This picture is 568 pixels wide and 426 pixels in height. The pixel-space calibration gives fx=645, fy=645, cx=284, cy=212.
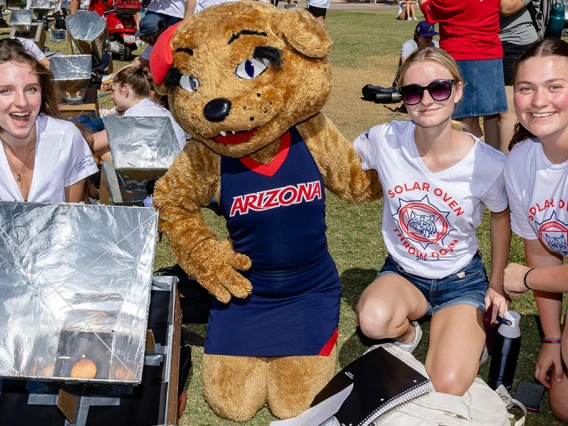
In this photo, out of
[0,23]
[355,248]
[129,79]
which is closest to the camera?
[355,248]

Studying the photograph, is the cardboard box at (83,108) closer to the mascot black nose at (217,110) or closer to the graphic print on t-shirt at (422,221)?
the mascot black nose at (217,110)

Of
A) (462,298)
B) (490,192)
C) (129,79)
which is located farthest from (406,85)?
(129,79)

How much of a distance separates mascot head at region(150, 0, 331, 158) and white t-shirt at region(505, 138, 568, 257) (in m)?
0.84

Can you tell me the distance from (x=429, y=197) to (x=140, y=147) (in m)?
1.70

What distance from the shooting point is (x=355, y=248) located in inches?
165

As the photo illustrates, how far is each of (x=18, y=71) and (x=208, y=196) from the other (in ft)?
3.35

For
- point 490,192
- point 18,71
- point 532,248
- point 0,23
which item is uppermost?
point 18,71

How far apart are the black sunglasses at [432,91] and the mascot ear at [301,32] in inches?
14.7

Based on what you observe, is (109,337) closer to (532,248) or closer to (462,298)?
(462,298)

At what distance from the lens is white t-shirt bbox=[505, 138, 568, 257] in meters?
2.54

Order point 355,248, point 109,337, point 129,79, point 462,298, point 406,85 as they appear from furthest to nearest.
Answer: point 129,79, point 355,248, point 462,298, point 406,85, point 109,337

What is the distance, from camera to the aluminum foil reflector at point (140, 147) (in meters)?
3.61

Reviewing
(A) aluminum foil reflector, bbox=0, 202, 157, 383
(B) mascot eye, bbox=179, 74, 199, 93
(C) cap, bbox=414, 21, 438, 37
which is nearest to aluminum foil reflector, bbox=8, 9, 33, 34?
(C) cap, bbox=414, 21, 438, 37

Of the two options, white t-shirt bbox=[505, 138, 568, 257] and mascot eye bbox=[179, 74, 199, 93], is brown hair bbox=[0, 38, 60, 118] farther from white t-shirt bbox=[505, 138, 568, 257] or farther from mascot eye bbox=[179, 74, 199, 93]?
white t-shirt bbox=[505, 138, 568, 257]
